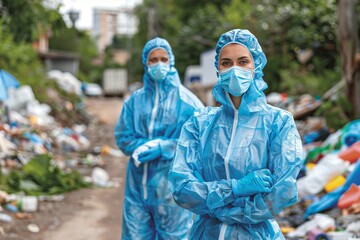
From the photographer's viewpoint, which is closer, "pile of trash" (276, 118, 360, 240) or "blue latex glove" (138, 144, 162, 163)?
"blue latex glove" (138, 144, 162, 163)

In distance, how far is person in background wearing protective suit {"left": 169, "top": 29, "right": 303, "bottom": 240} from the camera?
9.51 ft

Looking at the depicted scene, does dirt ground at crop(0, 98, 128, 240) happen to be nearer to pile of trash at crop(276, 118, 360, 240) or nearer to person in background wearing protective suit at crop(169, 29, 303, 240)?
pile of trash at crop(276, 118, 360, 240)

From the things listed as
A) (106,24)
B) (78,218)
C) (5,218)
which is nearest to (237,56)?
(5,218)

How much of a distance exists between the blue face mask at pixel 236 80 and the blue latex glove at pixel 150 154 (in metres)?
1.63

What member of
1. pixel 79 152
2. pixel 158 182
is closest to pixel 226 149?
pixel 158 182

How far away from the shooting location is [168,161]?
481 centimetres

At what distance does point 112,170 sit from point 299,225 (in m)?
5.82

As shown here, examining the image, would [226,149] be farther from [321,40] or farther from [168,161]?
[321,40]

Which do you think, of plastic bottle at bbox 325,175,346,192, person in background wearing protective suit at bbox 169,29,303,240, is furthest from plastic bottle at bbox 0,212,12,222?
person in background wearing protective suit at bbox 169,29,303,240

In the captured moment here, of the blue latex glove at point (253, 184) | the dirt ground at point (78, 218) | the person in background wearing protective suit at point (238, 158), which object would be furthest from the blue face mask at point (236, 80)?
the dirt ground at point (78, 218)

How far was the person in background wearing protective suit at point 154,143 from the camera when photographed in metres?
4.71

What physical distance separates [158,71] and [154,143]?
0.57 m

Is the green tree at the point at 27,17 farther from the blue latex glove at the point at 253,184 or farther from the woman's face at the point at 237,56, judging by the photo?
the blue latex glove at the point at 253,184

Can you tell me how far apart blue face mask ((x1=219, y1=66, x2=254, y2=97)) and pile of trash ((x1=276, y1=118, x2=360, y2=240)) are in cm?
294
